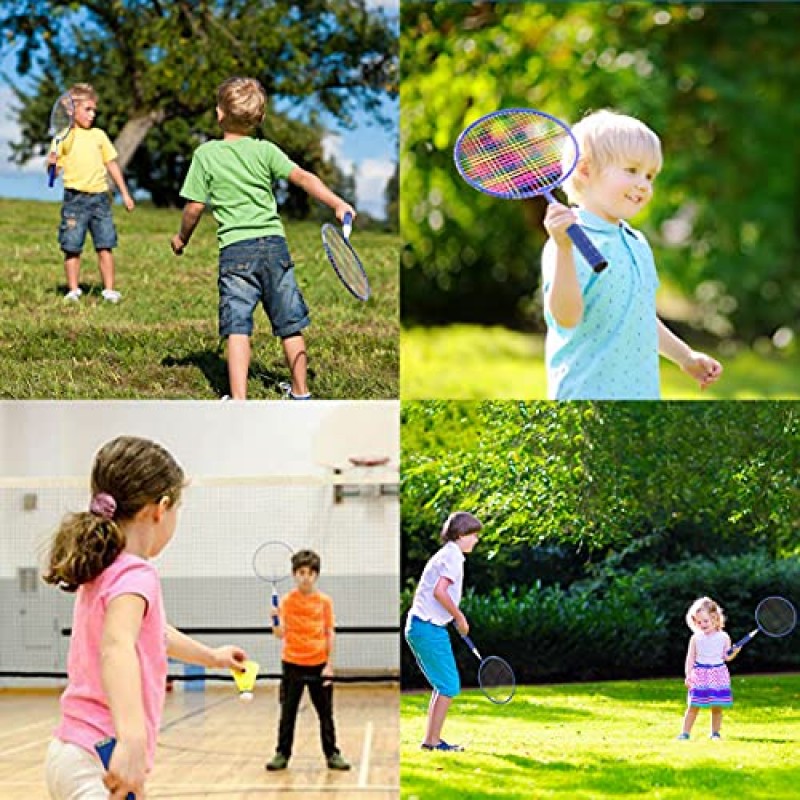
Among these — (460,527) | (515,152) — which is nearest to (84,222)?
(515,152)

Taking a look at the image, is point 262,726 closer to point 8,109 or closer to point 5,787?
point 5,787

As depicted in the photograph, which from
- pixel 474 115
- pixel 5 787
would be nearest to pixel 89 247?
pixel 5 787

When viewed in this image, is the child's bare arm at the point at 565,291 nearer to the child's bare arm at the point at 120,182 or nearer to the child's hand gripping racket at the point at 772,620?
the child's hand gripping racket at the point at 772,620

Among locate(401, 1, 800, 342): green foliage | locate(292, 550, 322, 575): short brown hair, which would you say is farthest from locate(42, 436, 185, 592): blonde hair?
locate(401, 1, 800, 342): green foliage

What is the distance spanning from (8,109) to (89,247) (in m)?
0.49

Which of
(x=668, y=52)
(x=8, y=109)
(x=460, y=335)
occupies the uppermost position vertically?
(x=668, y=52)

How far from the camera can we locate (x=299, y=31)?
16.0 feet

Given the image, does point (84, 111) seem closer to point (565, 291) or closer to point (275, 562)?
point (565, 291)

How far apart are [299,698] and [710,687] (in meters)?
1.53

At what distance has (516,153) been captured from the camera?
13.7 ft

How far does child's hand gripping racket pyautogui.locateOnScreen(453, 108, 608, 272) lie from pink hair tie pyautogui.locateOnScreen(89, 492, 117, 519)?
171cm

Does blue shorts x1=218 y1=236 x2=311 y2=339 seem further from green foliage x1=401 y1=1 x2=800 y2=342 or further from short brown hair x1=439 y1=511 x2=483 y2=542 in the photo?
green foliage x1=401 y1=1 x2=800 y2=342

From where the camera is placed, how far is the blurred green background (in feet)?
22.4

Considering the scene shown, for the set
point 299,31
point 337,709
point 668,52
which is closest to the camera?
point 299,31
